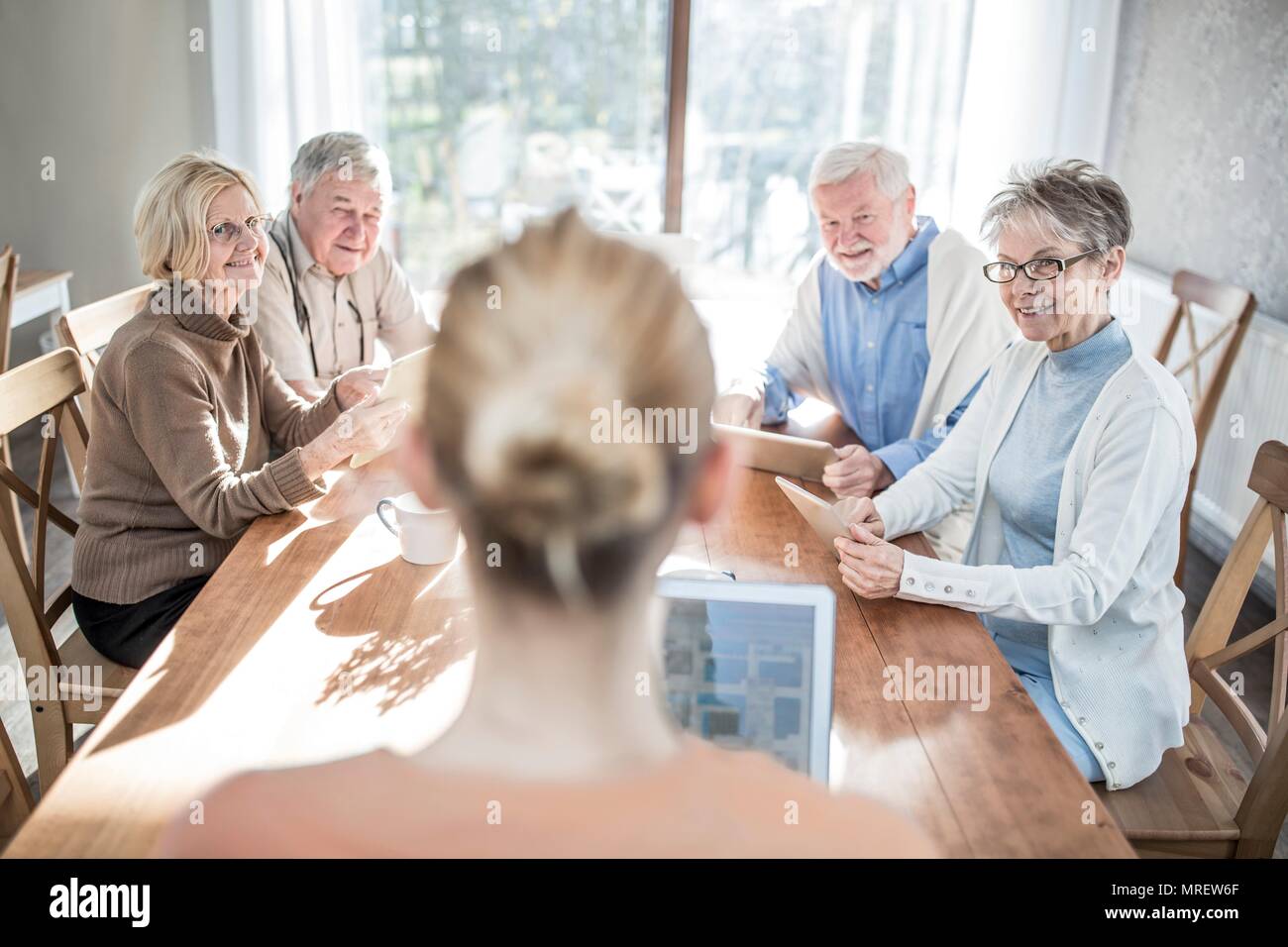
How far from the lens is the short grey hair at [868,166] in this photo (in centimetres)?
233

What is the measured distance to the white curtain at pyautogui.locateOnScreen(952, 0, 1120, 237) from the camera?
409cm

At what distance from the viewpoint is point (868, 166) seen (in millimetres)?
2326

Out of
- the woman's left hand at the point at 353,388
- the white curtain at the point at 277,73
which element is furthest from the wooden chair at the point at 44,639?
the white curtain at the point at 277,73

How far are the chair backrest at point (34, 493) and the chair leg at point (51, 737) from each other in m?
0.07

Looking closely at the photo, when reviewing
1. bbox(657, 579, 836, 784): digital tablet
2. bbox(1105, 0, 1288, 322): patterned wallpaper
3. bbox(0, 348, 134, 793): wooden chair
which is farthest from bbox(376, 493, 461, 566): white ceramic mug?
bbox(1105, 0, 1288, 322): patterned wallpaper

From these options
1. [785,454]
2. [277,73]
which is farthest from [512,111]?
[785,454]

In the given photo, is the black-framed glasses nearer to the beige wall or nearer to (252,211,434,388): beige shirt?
(252,211,434,388): beige shirt

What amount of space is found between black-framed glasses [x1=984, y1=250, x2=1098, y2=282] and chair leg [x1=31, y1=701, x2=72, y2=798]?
1.55 metres

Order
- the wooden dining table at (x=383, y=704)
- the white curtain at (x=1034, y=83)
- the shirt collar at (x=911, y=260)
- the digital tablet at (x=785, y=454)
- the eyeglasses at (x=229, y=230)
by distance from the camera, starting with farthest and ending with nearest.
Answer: the white curtain at (x=1034, y=83) < the shirt collar at (x=911, y=260) < the digital tablet at (x=785, y=454) < the eyeglasses at (x=229, y=230) < the wooden dining table at (x=383, y=704)

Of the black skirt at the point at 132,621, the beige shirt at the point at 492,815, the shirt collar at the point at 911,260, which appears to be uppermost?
the shirt collar at the point at 911,260

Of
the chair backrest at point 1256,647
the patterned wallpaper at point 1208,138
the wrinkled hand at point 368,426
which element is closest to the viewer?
the chair backrest at point 1256,647

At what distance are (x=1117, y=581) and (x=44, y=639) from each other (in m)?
1.54

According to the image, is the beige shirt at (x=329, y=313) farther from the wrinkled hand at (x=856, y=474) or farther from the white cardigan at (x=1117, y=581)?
the white cardigan at (x=1117, y=581)

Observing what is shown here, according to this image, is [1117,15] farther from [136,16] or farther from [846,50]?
[136,16]
